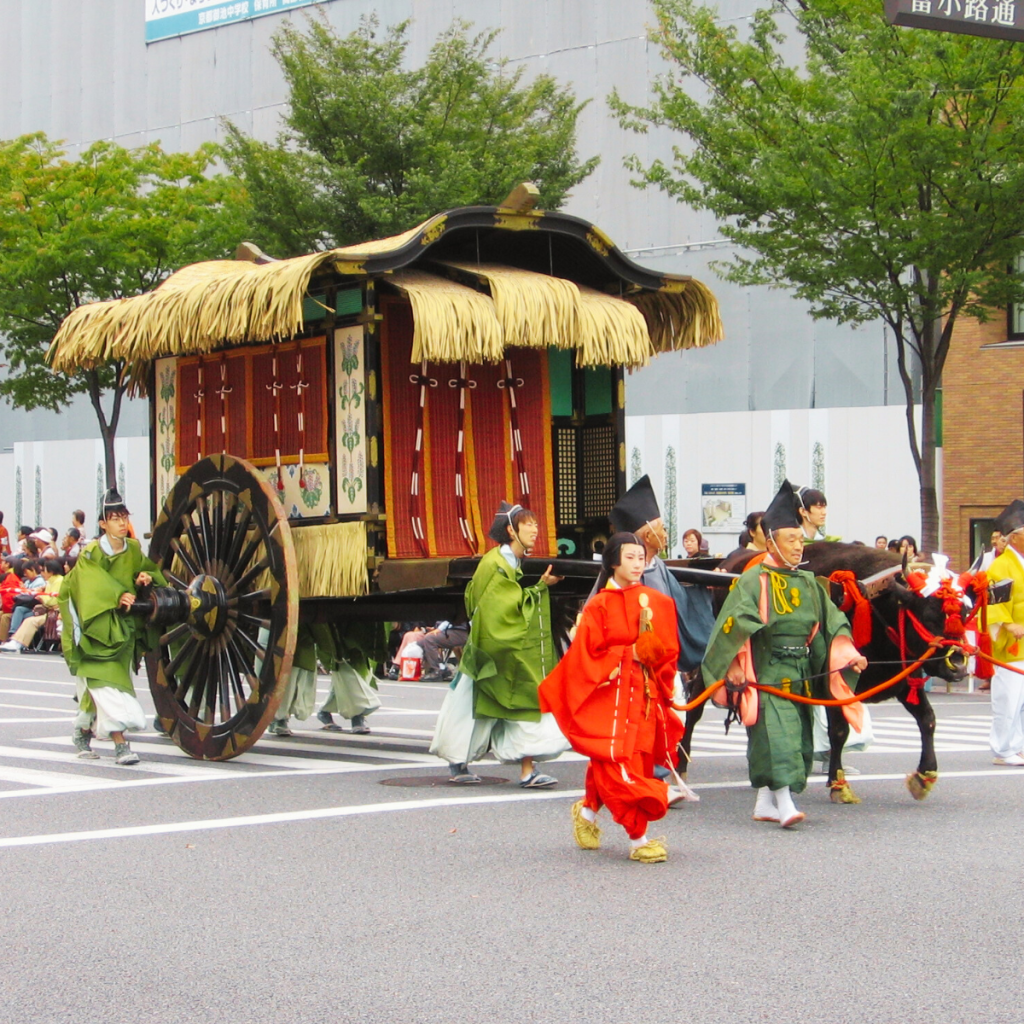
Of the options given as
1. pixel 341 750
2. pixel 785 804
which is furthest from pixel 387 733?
pixel 785 804

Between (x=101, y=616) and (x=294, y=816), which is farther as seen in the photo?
(x=101, y=616)

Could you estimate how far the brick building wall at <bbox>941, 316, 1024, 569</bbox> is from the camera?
25.5 meters


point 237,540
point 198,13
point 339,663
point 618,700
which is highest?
point 198,13

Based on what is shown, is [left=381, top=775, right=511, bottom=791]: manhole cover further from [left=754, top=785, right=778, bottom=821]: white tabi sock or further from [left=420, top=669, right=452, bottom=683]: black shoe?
[left=420, top=669, right=452, bottom=683]: black shoe

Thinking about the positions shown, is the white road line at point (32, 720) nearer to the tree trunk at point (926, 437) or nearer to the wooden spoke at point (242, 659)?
the wooden spoke at point (242, 659)

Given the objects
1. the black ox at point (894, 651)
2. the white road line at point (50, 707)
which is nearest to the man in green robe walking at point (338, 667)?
the black ox at point (894, 651)

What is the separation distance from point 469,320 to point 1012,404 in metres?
17.7

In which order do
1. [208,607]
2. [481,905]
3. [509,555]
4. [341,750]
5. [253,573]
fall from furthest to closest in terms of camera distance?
[341,750] → [208,607] → [253,573] → [509,555] → [481,905]

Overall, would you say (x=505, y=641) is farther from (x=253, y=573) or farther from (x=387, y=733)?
(x=387, y=733)

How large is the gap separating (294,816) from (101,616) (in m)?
2.86

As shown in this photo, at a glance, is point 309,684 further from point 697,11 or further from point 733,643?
point 697,11

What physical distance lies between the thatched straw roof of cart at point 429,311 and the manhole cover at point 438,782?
270cm

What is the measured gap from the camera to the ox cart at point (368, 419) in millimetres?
10242

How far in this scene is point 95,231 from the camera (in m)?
25.8
